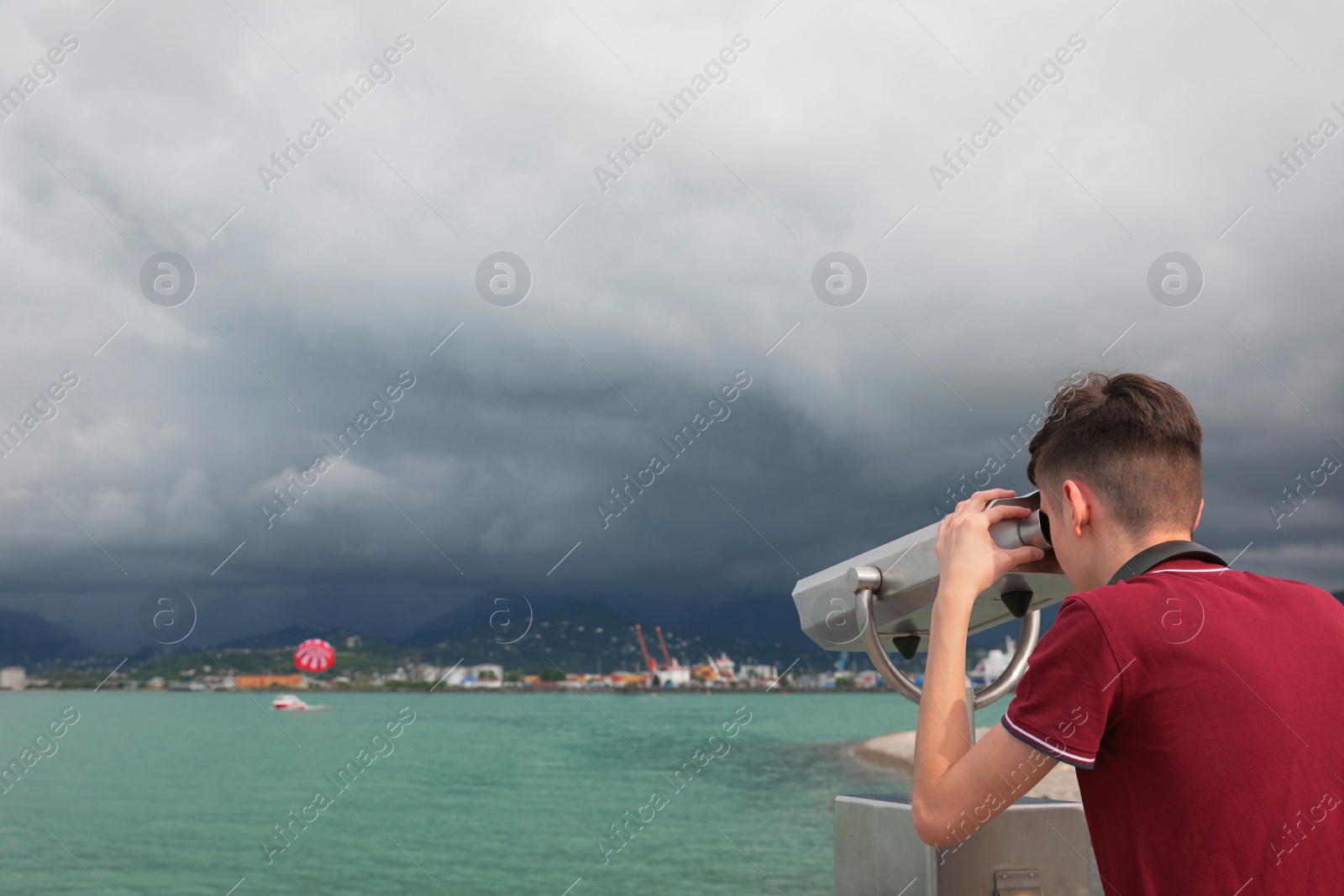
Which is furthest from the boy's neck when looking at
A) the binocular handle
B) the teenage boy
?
the binocular handle

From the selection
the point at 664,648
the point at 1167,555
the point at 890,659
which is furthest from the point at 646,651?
the point at 1167,555

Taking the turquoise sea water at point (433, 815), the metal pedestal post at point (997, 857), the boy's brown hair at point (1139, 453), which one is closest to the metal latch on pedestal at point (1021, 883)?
the metal pedestal post at point (997, 857)

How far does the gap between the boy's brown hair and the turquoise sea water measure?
12273 mm

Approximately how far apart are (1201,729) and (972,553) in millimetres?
366

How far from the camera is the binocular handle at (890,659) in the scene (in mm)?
1443

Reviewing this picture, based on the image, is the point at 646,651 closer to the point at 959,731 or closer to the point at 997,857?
the point at 997,857

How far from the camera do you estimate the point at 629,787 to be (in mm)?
33031

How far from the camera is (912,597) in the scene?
150 cm

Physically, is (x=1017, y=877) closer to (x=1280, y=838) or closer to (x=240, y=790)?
(x=1280, y=838)

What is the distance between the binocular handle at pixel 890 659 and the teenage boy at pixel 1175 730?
191 millimetres

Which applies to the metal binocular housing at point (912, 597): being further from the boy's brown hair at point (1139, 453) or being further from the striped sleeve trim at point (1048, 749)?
the striped sleeve trim at point (1048, 749)

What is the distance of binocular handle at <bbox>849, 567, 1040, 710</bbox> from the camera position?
4.74ft

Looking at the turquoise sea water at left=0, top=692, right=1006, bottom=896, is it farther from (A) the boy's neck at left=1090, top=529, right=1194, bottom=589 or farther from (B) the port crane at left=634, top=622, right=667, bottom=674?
(B) the port crane at left=634, top=622, right=667, bottom=674

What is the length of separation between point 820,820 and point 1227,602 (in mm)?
23936
